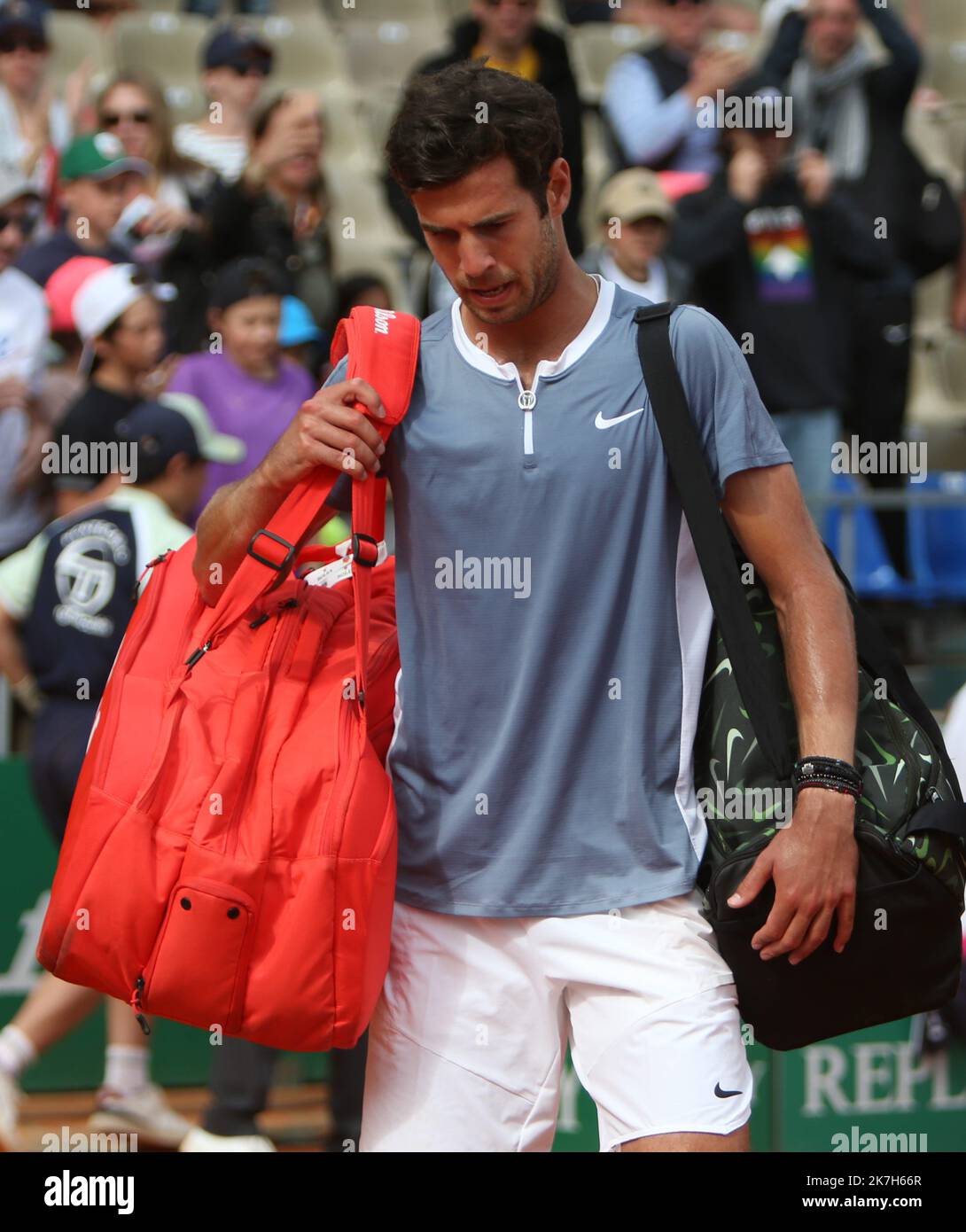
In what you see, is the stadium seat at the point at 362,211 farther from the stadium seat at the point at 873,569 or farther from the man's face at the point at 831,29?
the stadium seat at the point at 873,569

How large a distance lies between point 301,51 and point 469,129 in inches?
326

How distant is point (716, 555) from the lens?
2672mm

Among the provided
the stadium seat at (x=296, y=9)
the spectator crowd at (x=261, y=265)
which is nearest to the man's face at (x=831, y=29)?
the spectator crowd at (x=261, y=265)

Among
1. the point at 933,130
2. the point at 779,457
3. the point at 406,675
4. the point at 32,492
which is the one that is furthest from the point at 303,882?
the point at 933,130

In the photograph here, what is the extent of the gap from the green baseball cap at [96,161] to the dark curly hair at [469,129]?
4573 millimetres

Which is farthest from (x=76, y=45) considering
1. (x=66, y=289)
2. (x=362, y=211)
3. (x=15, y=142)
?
(x=66, y=289)

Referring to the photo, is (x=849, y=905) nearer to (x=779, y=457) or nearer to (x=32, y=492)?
(x=779, y=457)

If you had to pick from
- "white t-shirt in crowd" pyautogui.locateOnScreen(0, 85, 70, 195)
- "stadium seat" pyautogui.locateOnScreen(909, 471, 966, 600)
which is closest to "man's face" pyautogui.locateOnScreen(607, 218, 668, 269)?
"stadium seat" pyautogui.locateOnScreen(909, 471, 966, 600)

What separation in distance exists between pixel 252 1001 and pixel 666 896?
0.64m

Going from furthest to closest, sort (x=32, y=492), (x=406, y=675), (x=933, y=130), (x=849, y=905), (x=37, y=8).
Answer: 1. (x=933, y=130)
2. (x=37, y=8)
3. (x=32, y=492)
4. (x=406, y=675)
5. (x=849, y=905)

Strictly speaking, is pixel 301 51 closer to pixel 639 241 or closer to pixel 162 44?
pixel 162 44

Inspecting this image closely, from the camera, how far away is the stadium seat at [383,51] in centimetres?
1087

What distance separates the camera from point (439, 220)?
268 cm

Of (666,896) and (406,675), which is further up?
(406,675)
